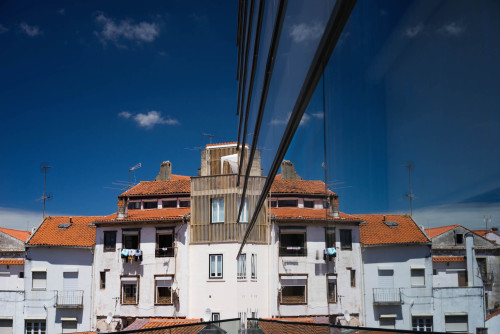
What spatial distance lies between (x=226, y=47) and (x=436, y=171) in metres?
88.2

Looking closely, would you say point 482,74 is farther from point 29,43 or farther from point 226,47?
point 226,47

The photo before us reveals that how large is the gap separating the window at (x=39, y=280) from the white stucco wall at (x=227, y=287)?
27.8 feet

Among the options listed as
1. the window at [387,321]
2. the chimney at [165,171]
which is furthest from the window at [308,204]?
the chimney at [165,171]

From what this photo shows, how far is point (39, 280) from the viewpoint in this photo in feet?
91.2

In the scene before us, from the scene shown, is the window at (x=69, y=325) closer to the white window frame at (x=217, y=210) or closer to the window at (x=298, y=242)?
the white window frame at (x=217, y=210)

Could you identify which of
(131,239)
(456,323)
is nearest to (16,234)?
(131,239)

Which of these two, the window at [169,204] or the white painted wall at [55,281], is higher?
the window at [169,204]

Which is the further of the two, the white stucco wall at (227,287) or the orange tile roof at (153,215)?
the orange tile roof at (153,215)

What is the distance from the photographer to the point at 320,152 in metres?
2.06

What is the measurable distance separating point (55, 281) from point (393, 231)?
95.6 ft

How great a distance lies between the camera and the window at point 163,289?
25047 mm

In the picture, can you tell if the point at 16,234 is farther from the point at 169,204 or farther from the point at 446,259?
the point at 446,259

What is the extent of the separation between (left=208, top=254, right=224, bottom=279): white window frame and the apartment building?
6750 mm

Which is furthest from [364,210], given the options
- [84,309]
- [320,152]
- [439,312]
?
[84,309]
